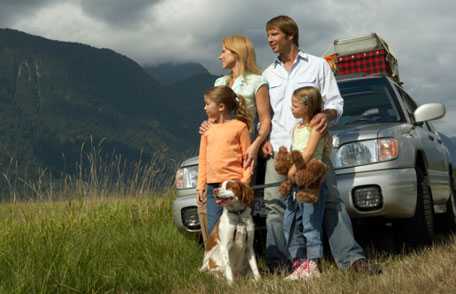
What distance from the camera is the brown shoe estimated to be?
419 centimetres

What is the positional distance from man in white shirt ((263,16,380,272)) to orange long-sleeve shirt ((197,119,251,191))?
0.23 m

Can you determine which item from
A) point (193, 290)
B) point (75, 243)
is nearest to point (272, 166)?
point (193, 290)

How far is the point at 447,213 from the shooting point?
725 cm

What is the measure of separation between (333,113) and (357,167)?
1.85 feet

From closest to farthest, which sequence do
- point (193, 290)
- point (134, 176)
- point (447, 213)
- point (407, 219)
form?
point (193, 290)
point (407, 219)
point (447, 213)
point (134, 176)

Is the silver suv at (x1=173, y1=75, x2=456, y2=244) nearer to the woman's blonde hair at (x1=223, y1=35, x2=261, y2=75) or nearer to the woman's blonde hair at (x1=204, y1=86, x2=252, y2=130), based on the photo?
the woman's blonde hair at (x1=204, y1=86, x2=252, y2=130)

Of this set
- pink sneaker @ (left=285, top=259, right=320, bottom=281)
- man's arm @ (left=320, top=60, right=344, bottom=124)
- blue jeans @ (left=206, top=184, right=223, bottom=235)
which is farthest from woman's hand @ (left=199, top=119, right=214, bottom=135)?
pink sneaker @ (left=285, top=259, right=320, bottom=281)

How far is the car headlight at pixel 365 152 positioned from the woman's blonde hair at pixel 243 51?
930mm

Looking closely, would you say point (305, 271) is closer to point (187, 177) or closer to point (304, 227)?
point (304, 227)

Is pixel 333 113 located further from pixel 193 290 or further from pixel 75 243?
pixel 75 243

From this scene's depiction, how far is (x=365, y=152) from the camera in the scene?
4844 millimetres

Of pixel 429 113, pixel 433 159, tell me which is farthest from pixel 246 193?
pixel 433 159

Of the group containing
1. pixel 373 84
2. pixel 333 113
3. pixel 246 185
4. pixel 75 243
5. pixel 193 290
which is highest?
pixel 373 84

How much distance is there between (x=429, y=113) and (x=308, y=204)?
1805mm
